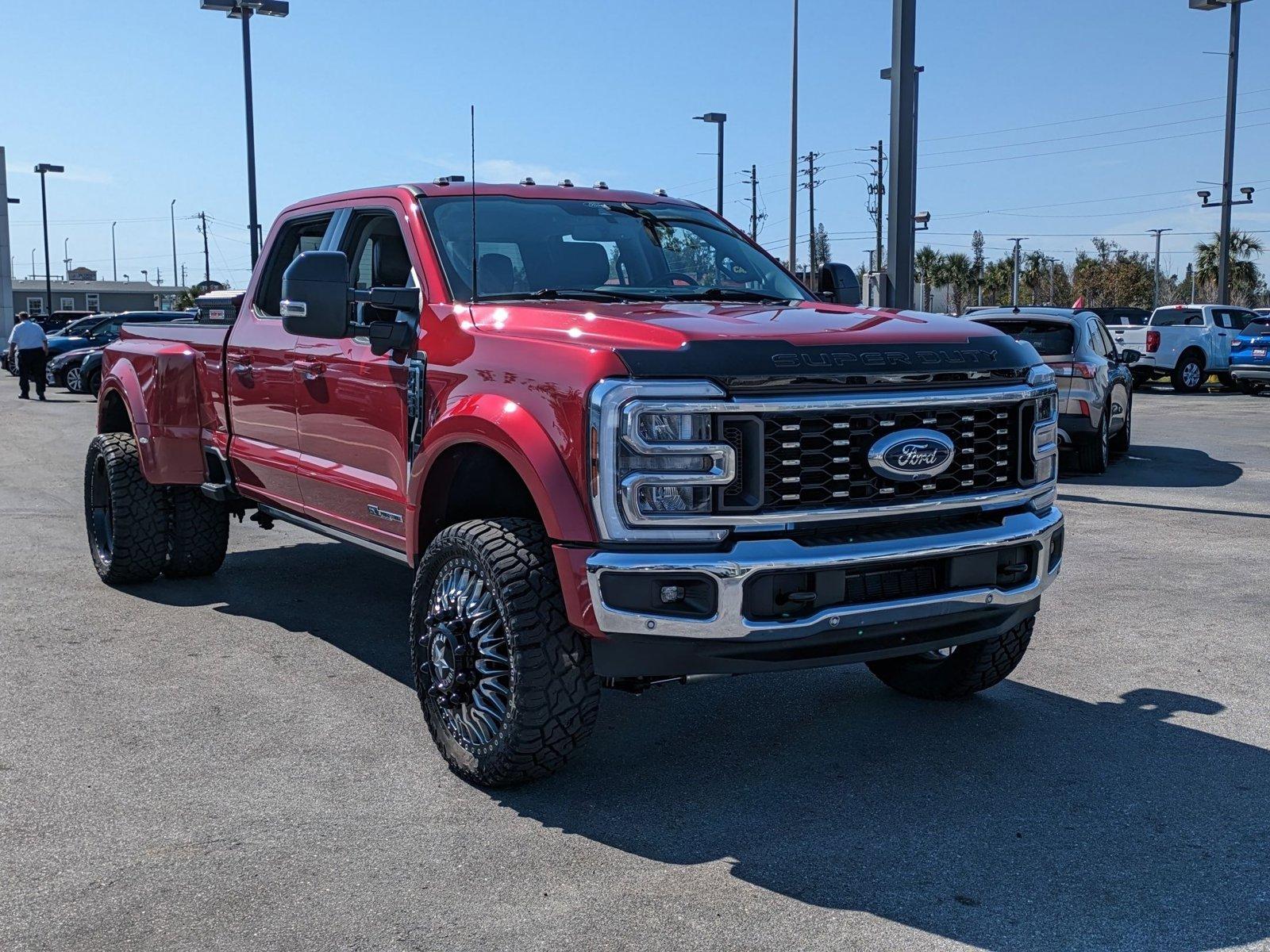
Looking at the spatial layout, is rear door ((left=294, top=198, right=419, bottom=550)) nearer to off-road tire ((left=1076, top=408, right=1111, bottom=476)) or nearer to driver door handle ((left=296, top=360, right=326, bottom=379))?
driver door handle ((left=296, top=360, right=326, bottom=379))

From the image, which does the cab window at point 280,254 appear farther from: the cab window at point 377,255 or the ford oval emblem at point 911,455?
the ford oval emblem at point 911,455

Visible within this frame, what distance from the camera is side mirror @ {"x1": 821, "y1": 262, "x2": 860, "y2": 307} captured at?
6.33 m

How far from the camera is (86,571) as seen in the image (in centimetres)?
807

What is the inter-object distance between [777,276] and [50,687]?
3543mm

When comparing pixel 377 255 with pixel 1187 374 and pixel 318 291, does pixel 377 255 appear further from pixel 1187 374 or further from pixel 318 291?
pixel 1187 374

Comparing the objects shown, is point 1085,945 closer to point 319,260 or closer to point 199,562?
point 319,260

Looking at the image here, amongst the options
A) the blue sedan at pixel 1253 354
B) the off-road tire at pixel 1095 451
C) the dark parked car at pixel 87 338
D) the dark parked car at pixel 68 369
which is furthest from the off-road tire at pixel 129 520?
the dark parked car at pixel 87 338

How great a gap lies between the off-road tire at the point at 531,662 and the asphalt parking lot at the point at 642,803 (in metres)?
0.17

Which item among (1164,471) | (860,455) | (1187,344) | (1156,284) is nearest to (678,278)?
(860,455)

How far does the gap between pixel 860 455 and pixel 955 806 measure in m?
1.17

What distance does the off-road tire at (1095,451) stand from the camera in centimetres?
1292

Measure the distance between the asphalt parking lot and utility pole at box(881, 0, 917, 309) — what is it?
4.66m

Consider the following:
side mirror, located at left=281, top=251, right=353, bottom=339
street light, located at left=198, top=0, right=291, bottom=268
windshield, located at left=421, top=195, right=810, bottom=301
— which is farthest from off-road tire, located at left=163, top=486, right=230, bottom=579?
street light, located at left=198, top=0, right=291, bottom=268

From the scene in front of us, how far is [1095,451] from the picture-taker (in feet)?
42.7
